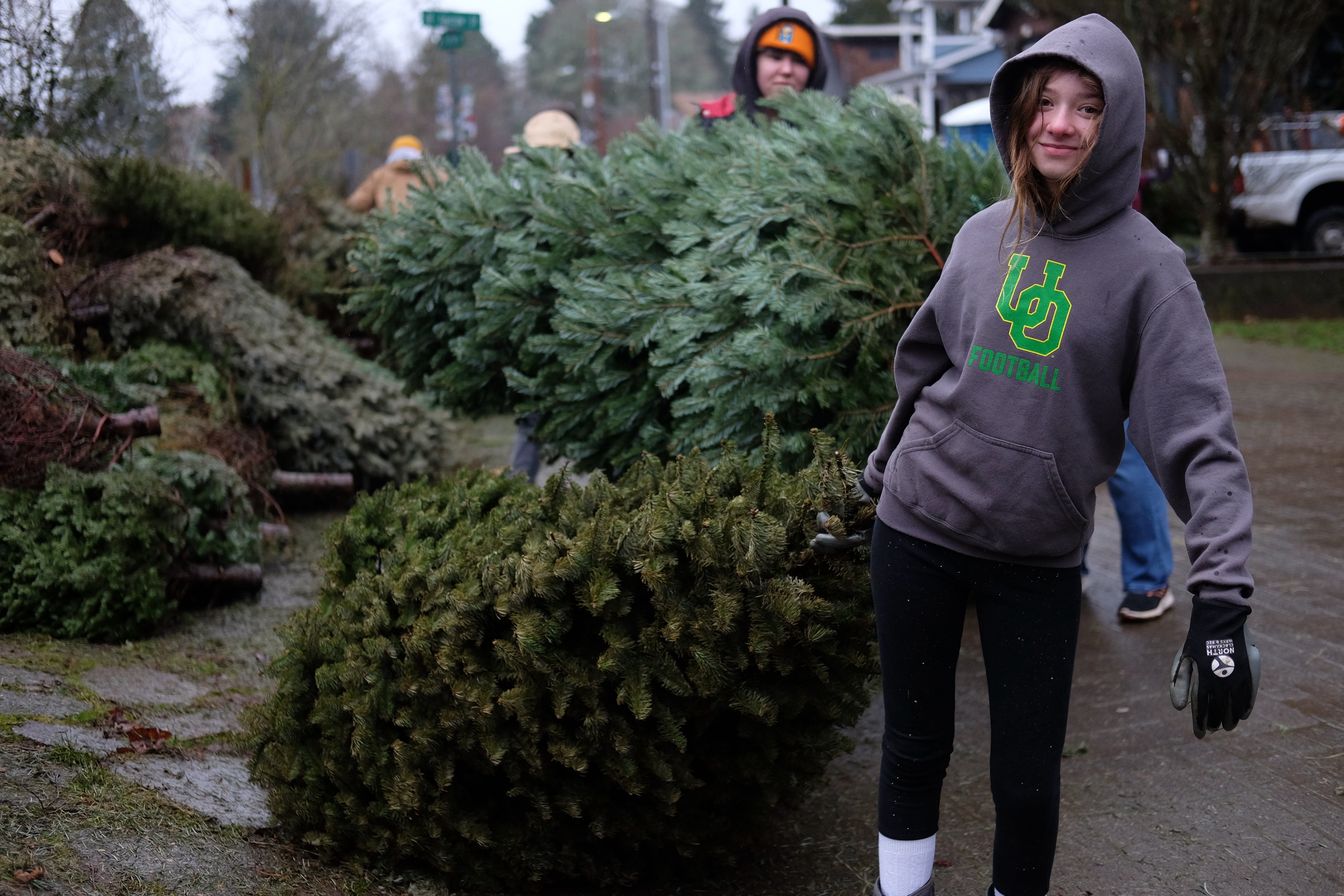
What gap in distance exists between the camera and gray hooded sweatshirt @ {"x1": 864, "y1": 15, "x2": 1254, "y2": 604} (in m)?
2.06

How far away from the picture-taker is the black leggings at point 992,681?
88.8 inches

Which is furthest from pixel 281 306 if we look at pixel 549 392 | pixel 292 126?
pixel 292 126

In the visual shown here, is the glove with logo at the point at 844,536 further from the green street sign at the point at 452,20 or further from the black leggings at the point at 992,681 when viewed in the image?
the green street sign at the point at 452,20

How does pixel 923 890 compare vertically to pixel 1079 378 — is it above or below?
below

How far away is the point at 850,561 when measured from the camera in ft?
8.61

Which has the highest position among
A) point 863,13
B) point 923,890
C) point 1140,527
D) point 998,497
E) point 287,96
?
point 863,13

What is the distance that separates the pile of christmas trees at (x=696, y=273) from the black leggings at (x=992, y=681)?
108 centimetres

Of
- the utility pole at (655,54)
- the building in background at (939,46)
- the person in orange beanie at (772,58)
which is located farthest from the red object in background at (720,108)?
the utility pole at (655,54)

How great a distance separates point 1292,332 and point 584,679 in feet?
39.8

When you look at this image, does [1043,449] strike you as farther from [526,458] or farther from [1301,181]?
[1301,181]

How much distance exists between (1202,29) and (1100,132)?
13.2 meters

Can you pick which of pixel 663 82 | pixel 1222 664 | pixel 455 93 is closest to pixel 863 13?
pixel 663 82

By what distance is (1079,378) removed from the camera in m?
2.15

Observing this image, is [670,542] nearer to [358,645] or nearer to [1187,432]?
[358,645]
